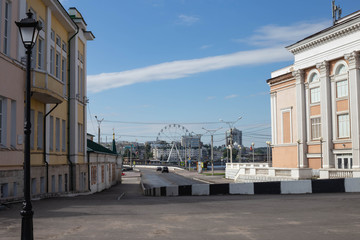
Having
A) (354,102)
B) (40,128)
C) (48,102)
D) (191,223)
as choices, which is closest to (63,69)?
(48,102)

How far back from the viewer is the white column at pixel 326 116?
47.9 meters

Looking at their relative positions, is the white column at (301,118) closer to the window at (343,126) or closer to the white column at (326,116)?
the white column at (326,116)

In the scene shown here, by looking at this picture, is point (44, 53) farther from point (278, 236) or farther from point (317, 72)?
point (317, 72)

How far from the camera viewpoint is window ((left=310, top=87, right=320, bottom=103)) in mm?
51281

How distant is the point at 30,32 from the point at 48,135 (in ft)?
58.6

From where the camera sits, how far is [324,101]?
4894 centimetres

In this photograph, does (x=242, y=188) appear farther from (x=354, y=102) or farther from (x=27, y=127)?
(x=354, y=102)

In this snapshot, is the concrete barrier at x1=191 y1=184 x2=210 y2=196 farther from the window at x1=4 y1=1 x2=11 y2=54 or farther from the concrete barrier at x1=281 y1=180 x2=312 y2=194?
the window at x1=4 y1=1 x2=11 y2=54

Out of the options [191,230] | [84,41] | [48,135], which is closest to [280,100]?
[84,41]

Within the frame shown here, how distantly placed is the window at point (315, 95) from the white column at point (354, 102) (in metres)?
5.99

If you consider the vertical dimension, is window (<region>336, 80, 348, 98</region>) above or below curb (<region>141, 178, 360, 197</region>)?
above

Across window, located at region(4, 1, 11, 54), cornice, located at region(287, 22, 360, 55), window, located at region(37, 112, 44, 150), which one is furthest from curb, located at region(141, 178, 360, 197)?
cornice, located at region(287, 22, 360, 55)

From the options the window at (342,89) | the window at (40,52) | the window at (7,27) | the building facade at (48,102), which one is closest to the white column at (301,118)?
the window at (342,89)

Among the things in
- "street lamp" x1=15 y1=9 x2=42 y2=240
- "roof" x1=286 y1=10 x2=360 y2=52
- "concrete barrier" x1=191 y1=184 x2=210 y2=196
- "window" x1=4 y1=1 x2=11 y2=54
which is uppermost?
"roof" x1=286 y1=10 x2=360 y2=52
